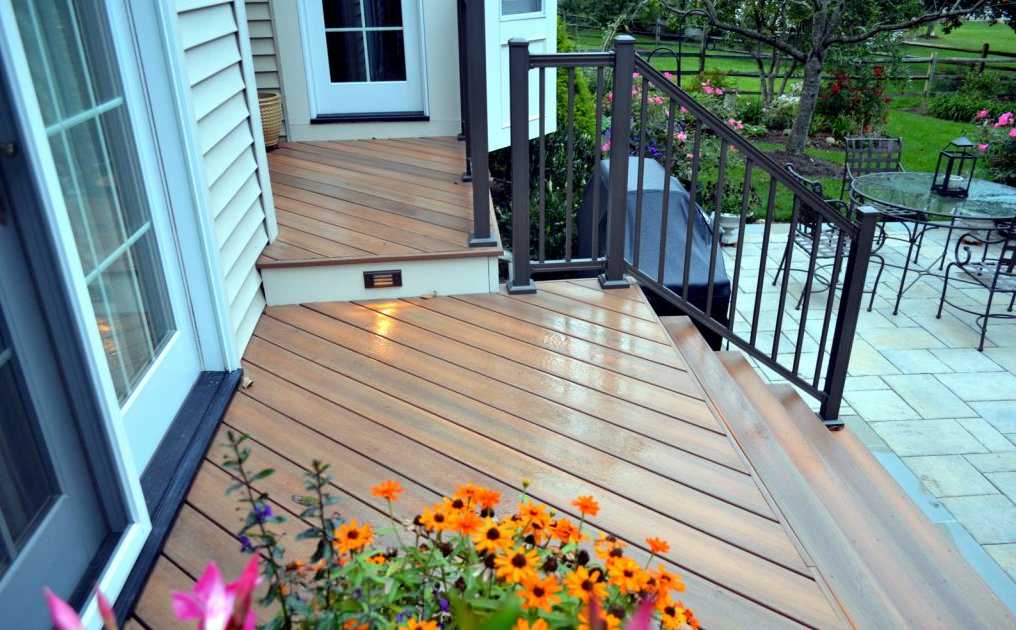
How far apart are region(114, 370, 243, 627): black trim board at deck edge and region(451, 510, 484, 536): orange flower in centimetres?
83

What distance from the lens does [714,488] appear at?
6.65ft

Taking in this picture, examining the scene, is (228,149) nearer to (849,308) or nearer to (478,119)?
(478,119)

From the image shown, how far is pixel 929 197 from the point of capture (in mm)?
5023

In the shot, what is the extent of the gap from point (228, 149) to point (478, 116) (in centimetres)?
89

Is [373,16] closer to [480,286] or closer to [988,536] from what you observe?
[480,286]

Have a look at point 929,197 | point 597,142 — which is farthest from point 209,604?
point 929,197

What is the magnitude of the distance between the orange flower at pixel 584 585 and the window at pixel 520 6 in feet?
11.6

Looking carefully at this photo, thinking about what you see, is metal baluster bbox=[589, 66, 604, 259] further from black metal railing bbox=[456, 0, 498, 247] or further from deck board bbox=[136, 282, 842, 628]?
black metal railing bbox=[456, 0, 498, 247]

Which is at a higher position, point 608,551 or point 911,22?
point 911,22

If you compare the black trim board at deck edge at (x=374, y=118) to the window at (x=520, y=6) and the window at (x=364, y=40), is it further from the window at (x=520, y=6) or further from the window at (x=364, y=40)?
the window at (x=520, y=6)

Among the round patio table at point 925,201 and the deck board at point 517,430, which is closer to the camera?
the deck board at point 517,430

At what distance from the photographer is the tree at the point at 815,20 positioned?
838cm

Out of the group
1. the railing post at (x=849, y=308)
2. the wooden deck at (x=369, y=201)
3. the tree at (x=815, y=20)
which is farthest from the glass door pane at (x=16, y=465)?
the tree at (x=815, y=20)

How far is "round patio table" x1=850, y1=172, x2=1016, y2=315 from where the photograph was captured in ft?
15.5
